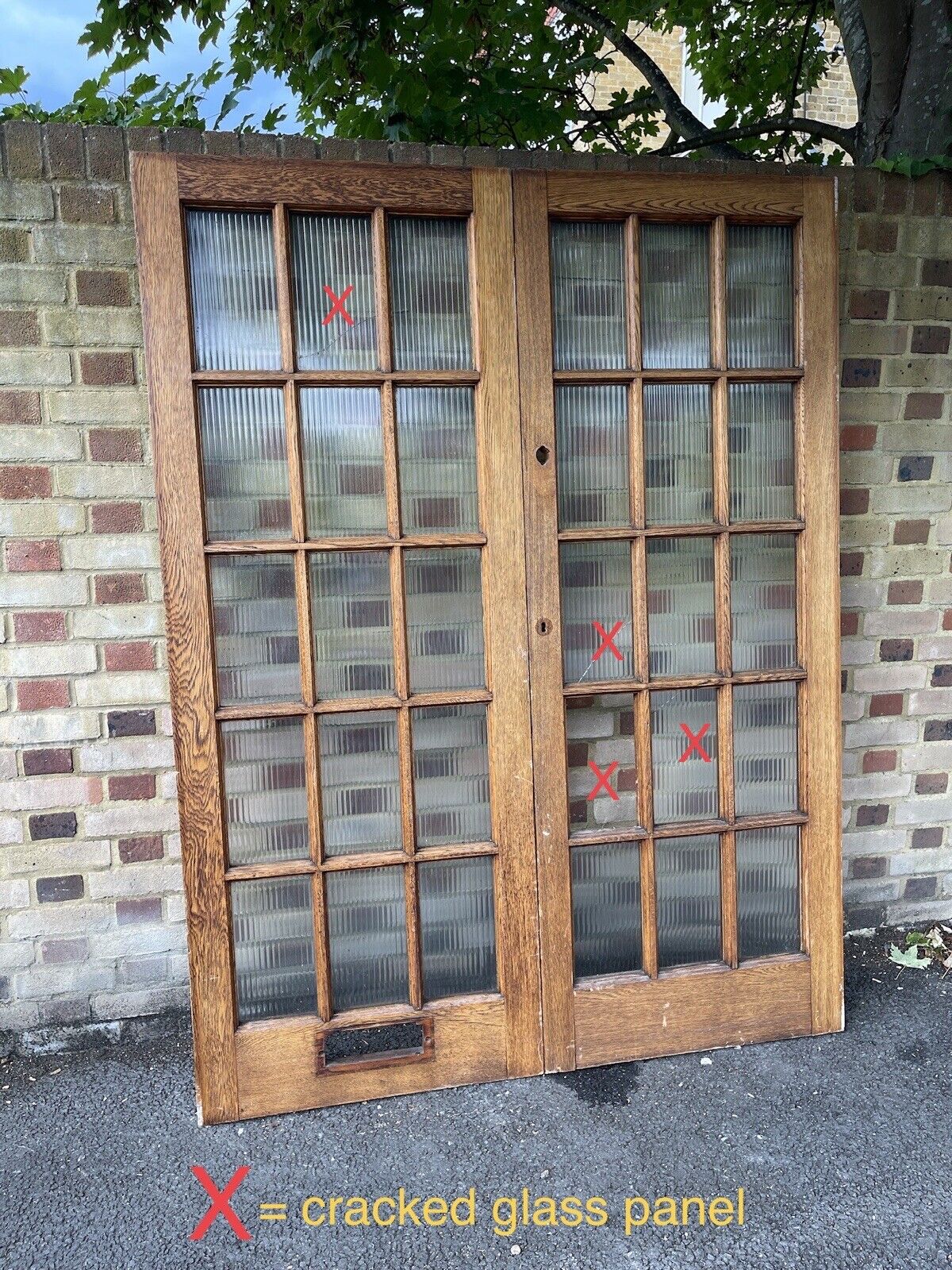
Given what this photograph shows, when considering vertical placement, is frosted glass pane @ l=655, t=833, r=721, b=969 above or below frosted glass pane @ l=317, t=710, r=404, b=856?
below

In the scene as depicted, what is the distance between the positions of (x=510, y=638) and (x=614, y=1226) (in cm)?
127

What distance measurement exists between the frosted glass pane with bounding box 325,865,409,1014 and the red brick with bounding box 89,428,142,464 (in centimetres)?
118

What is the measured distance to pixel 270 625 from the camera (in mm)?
2139

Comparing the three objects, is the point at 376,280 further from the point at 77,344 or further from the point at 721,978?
the point at 721,978

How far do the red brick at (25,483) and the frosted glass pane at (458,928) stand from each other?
136 cm

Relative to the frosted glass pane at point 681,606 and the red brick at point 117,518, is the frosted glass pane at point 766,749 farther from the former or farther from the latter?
the red brick at point 117,518

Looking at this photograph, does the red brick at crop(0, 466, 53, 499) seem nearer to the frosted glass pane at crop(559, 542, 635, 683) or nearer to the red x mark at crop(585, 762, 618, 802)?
the frosted glass pane at crop(559, 542, 635, 683)

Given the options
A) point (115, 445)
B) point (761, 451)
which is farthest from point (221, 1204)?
point (761, 451)

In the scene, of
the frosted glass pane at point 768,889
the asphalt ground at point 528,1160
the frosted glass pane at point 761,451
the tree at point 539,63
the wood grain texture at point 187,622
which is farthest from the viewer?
the tree at point 539,63

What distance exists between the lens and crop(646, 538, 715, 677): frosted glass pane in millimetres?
2305

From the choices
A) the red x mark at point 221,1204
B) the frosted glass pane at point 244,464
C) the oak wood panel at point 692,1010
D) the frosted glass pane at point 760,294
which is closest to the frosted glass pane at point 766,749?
the oak wood panel at point 692,1010

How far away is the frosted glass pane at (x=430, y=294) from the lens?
2.14 m

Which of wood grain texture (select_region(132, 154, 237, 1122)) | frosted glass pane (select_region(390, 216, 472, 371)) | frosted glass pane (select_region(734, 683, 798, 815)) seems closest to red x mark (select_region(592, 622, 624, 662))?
frosted glass pane (select_region(734, 683, 798, 815))

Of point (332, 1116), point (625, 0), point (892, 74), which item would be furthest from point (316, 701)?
point (625, 0)
